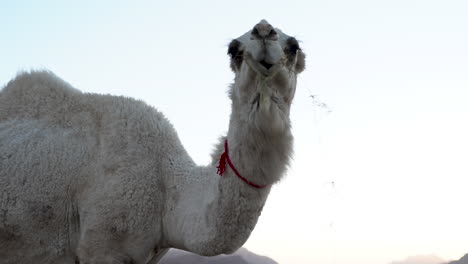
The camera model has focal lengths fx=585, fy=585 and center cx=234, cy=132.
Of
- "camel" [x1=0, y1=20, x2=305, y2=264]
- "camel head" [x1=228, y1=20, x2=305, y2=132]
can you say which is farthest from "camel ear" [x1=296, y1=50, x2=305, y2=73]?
"camel head" [x1=228, y1=20, x2=305, y2=132]

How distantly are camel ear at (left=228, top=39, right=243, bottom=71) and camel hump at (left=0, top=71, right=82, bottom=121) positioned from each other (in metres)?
2.31

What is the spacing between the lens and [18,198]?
5.61 m

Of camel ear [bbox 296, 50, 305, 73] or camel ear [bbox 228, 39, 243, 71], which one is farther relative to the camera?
camel ear [bbox 296, 50, 305, 73]

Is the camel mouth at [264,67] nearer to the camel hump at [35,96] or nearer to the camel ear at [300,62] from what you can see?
the camel ear at [300,62]

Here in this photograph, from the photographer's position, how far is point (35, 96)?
630 centimetres

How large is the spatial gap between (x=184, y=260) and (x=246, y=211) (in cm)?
1796

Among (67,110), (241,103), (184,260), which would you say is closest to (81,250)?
(67,110)

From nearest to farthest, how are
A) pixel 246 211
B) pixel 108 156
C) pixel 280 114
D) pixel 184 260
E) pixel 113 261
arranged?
pixel 280 114 < pixel 246 211 < pixel 113 261 < pixel 108 156 < pixel 184 260

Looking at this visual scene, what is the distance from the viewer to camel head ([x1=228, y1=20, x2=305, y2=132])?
13.6 feet

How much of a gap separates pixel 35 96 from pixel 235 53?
110 inches

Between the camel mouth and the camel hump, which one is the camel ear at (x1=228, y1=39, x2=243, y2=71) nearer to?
the camel mouth

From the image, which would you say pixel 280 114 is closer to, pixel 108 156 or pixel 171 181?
pixel 171 181

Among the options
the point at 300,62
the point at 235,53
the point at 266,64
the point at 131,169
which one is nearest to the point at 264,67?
the point at 266,64

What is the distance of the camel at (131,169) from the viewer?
14.3 ft
